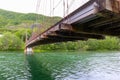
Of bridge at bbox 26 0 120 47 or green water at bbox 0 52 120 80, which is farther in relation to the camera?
green water at bbox 0 52 120 80

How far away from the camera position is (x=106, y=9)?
25.8 ft

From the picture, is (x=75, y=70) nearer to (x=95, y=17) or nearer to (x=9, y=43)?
(x=95, y=17)

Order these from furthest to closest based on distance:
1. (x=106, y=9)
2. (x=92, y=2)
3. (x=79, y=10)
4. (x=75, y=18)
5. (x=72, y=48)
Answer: (x=72, y=48) < (x=75, y=18) < (x=79, y=10) < (x=92, y=2) < (x=106, y=9)

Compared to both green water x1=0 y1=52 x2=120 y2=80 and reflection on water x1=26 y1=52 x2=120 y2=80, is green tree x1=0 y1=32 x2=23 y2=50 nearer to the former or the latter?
green water x1=0 y1=52 x2=120 y2=80

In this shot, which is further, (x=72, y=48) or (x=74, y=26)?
(x=72, y=48)

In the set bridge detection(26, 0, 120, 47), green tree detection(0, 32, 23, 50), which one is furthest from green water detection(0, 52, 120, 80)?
green tree detection(0, 32, 23, 50)

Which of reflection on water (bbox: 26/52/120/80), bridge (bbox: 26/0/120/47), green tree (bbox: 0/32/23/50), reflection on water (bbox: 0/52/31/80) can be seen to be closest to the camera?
bridge (bbox: 26/0/120/47)

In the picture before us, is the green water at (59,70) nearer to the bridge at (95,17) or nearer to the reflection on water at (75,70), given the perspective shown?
the reflection on water at (75,70)

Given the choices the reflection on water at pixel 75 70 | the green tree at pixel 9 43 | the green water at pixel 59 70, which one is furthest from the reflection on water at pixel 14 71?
the green tree at pixel 9 43

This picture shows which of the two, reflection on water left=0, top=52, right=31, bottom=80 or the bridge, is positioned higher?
the bridge

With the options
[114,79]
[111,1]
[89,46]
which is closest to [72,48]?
[89,46]

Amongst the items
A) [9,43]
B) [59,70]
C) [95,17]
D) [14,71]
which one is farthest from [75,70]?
[9,43]

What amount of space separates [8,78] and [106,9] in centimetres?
1662

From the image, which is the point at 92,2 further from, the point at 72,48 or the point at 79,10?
the point at 72,48
